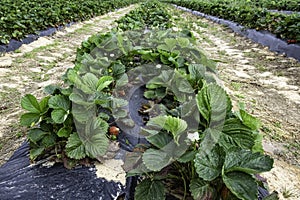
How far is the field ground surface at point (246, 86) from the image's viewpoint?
80.7 inches

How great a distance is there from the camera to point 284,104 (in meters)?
3.04

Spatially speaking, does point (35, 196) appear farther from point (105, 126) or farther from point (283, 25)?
point (283, 25)

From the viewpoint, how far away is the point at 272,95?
10.8 feet

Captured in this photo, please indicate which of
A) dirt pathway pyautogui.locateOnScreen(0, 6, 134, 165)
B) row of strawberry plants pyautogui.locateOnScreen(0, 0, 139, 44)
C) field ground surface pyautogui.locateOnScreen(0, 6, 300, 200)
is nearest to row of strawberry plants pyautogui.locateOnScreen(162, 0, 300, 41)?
field ground surface pyautogui.locateOnScreen(0, 6, 300, 200)

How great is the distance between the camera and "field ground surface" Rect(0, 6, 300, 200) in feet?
6.72

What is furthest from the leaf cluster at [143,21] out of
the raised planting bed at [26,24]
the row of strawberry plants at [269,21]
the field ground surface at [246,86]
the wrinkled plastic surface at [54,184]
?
the wrinkled plastic surface at [54,184]

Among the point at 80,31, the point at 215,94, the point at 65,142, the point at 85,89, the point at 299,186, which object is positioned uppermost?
the point at 215,94

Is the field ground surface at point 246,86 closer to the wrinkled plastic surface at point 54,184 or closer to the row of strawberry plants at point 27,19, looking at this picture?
the row of strawberry plants at point 27,19

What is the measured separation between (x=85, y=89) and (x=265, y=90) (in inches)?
104

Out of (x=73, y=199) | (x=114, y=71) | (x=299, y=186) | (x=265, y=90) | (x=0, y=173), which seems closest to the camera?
(x=73, y=199)

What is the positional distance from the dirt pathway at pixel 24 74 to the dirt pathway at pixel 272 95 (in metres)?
1.92

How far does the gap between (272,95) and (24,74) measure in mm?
3245

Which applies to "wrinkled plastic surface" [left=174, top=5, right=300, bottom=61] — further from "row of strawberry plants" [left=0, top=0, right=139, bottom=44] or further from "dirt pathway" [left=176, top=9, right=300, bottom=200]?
"row of strawberry plants" [left=0, top=0, right=139, bottom=44]

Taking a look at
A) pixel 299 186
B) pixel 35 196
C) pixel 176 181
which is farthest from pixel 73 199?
pixel 299 186
